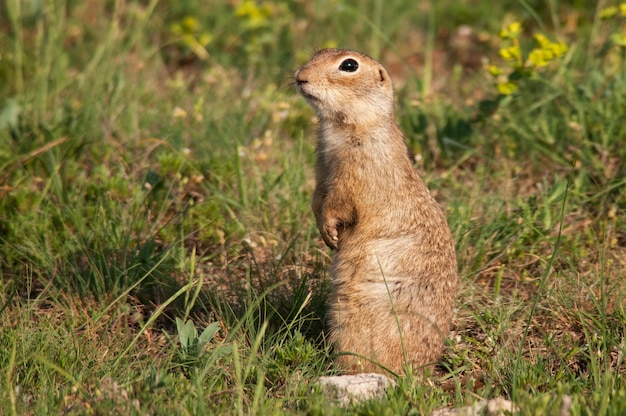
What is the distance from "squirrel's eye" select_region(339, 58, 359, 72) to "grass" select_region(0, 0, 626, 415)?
1.00m

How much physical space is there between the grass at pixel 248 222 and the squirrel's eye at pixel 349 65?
100cm

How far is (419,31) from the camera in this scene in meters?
8.86

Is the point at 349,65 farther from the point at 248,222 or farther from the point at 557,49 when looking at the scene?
the point at 557,49

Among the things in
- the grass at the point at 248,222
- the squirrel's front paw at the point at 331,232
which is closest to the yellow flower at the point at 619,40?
the grass at the point at 248,222

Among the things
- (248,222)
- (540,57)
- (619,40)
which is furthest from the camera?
(619,40)

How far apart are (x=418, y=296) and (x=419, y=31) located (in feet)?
16.5

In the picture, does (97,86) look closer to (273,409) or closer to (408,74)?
(408,74)

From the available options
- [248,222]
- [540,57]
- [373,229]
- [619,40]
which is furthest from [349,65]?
[619,40]

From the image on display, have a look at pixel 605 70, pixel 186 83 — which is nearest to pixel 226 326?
pixel 186 83

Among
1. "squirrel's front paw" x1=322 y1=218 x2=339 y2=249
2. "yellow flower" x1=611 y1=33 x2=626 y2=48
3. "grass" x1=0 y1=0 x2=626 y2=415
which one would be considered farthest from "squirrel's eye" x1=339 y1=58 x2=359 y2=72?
"yellow flower" x1=611 y1=33 x2=626 y2=48

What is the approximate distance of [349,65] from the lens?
464 cm

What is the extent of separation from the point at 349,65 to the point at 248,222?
1.39 m

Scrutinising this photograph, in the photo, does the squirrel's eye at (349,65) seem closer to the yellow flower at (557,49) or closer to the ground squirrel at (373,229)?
the ground squirrel at (373,229)

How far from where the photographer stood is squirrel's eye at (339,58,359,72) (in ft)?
15.2
